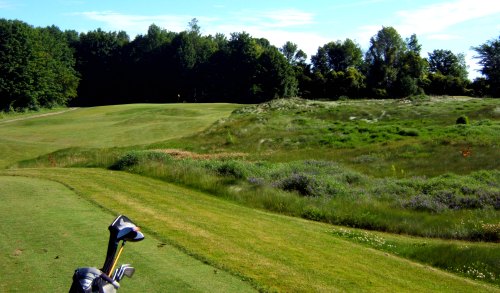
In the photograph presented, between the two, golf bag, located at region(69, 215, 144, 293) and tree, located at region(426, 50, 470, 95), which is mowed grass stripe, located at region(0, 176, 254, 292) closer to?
golf bag, located at region(69, 215, 144, 293)

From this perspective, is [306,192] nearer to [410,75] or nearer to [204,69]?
[410,75]

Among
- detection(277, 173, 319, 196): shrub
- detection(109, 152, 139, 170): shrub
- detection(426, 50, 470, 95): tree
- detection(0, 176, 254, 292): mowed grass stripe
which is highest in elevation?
detection(426, 50, 470, 95): tree

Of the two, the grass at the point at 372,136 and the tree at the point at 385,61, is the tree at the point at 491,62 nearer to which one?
the tree at the point at 385,61

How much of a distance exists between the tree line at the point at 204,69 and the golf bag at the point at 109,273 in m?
94.9

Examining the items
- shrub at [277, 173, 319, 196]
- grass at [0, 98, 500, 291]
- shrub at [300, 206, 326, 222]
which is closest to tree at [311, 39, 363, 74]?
grass at [0, 98, 500, 291]

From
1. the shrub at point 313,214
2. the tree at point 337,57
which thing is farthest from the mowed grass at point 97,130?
the tree at point 337,57

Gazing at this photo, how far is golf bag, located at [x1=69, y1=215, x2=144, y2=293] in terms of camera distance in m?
5.13

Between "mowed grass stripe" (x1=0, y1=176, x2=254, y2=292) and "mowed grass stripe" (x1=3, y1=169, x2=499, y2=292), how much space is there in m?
0.65

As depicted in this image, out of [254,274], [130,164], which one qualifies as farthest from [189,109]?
[254,274]

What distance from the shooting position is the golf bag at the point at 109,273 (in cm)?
513

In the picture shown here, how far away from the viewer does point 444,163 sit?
3069 cm

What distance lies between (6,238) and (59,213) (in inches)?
109

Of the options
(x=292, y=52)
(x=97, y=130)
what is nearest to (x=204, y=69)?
(x=292, y=52)

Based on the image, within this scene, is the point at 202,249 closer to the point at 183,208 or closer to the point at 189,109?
the point at 183,208
